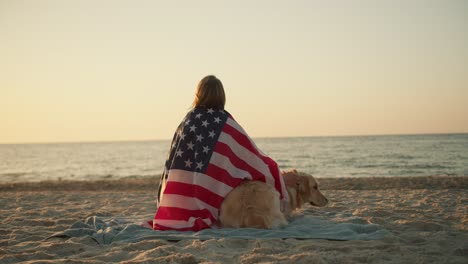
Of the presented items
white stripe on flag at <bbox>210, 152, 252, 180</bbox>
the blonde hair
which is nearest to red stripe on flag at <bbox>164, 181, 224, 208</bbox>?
white stripe on flag at <bbox>210, 152, 252, 180</bbox>

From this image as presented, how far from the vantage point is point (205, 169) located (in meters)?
4.61

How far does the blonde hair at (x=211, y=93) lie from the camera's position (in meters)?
4.76

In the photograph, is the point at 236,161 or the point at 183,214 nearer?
the point at 183,214

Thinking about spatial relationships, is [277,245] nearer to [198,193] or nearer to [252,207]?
[252,207]

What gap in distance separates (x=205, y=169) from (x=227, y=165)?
0.28m

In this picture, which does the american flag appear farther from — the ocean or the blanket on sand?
the ocean

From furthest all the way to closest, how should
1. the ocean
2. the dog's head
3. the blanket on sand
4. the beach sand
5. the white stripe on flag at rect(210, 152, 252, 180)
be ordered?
the ocean
the dog's head
the white stripe on flag at rect(210, 152, 252, 180)
the blanket on sand
the beach sand

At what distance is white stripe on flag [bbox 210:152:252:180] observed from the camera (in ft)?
15.2

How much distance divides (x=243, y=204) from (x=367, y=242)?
1.48 meters

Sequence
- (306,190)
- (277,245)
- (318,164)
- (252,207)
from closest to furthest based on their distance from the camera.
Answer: (277,245) → (252,207) → (306,190) → (318,164)

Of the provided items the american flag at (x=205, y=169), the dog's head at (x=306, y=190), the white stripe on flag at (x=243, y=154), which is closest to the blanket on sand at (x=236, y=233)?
the american flag at (x=205, y=169)

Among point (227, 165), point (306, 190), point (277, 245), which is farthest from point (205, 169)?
point (306, 190)

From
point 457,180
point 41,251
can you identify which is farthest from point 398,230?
point 457,180

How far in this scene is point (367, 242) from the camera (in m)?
3.71
